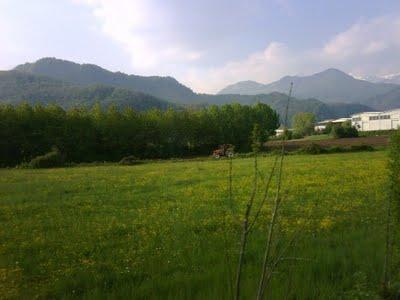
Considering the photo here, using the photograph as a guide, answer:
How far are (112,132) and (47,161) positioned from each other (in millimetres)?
23053

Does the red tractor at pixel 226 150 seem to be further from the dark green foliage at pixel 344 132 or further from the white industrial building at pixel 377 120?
the white industrial building at pixel 377 120

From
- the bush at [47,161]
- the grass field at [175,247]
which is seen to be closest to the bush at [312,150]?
the bush at [47,161]

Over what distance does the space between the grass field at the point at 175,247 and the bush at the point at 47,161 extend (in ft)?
108

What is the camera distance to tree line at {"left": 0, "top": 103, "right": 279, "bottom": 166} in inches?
2480

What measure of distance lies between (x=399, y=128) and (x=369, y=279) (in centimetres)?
263

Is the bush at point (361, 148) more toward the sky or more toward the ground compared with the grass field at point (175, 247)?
more toward the sky

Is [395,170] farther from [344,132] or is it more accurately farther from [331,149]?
[344,132]

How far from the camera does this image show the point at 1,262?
8102mm

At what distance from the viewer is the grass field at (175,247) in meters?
6.26

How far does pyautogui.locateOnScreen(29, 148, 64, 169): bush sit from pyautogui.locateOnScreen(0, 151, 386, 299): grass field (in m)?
32.9

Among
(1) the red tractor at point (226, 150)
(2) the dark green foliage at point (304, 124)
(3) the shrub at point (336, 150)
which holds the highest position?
(2) the dark green foliage at point (304, 124)

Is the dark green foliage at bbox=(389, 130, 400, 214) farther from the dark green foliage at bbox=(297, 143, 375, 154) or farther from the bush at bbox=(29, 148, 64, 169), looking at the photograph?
the dark green foliage at bbox=(297, 143, 375, 154)

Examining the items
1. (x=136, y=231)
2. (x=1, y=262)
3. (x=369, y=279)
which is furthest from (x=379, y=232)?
(x=1, y=262)

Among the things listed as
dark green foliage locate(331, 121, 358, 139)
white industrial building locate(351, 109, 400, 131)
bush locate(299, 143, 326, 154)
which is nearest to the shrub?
bush locate(299, 143, 326, 154)
